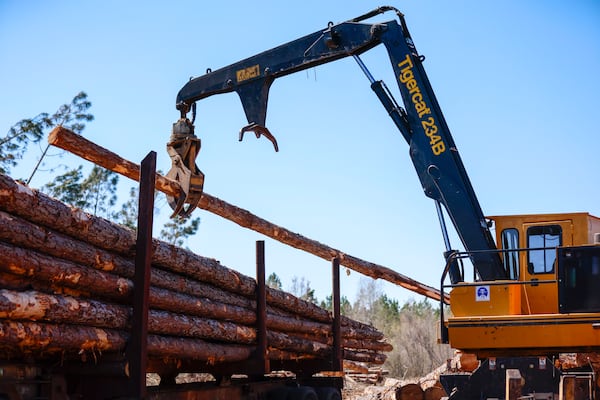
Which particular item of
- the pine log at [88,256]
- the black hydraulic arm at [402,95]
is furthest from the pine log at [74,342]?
the black hydraulic arm at [402,95]

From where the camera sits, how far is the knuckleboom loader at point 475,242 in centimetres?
1006

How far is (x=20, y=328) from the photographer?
656 cm

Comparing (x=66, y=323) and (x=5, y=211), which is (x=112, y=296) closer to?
(x=66, y=323)

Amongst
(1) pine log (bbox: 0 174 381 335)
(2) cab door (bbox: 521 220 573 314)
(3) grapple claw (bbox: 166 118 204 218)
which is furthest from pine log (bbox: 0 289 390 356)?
(2) cab door (bbox: 521 220 573 314)

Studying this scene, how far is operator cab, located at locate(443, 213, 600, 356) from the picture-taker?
1012 centimetres

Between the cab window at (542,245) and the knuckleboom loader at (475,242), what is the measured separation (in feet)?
0.05

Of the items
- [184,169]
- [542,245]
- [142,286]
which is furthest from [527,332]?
[142,286]

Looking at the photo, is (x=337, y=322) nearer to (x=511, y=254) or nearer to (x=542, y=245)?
(x=511, y=254)

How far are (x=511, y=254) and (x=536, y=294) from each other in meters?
0.67

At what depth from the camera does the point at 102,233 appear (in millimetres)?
7816

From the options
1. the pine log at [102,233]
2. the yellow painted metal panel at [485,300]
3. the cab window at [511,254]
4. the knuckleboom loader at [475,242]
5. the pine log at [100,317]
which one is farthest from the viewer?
the cab window at [511,254]

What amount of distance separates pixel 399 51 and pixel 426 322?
104ft

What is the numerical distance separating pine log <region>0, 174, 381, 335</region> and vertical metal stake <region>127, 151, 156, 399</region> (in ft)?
0.70

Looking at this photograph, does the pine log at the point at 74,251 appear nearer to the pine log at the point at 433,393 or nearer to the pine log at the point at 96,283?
the pine log at the point at 96,283
